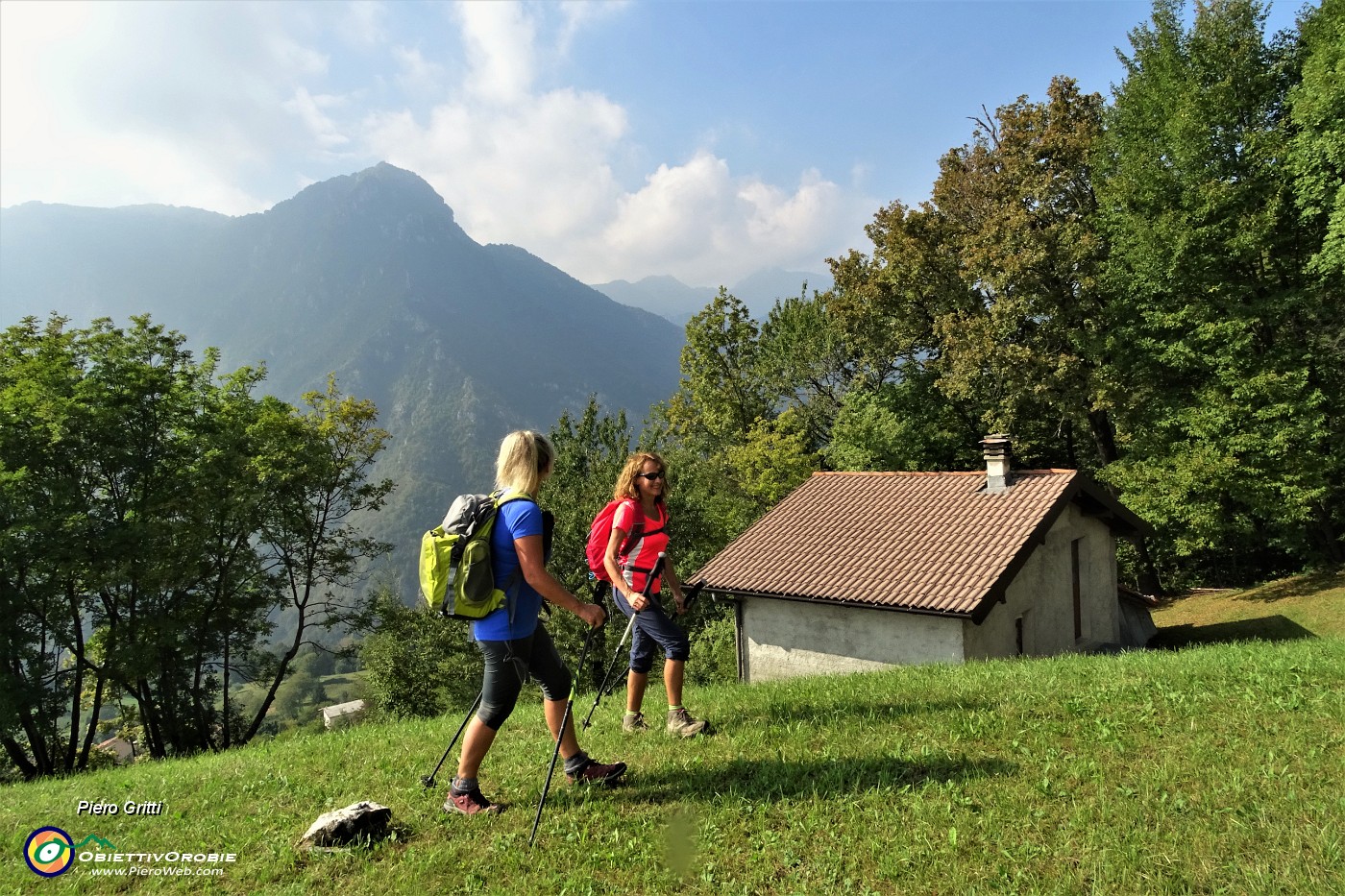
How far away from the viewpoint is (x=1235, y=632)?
827 inches

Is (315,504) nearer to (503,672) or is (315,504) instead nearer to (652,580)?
(652,580)

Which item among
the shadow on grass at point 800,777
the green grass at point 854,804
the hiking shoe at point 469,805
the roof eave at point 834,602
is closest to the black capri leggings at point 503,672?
the hiking shoe at point 469,805

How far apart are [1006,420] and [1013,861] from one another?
27257 millimetres

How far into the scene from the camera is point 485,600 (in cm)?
399

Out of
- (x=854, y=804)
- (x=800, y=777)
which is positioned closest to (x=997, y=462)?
(x=800, y=777)

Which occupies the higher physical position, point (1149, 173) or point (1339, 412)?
point (1149, 173)

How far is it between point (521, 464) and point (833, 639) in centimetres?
1336

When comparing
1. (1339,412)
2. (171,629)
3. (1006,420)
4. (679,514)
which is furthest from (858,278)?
(171,629)

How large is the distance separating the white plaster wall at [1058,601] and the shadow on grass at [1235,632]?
3.05m

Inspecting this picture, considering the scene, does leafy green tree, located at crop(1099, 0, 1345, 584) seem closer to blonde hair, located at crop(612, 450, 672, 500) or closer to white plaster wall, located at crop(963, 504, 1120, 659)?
white plaster wall, located at crop(963, 504, 1120, 659)

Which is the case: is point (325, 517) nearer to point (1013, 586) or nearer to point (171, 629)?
point (171, 629)

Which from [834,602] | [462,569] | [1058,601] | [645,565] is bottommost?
[1058,601]

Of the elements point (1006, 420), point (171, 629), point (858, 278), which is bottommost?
point (171, 629)

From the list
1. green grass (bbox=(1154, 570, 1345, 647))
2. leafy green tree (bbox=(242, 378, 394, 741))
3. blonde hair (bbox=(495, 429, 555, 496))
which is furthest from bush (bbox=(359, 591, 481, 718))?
green grass (bbox=(1154, 570, 1345, 647))
